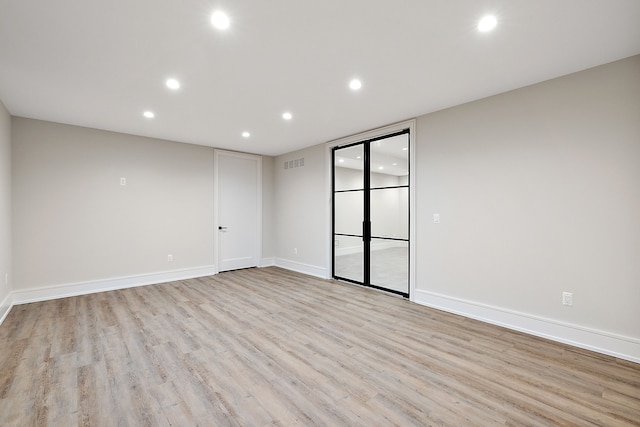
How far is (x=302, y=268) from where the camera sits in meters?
6.05

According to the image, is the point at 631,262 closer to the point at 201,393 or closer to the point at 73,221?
the point at 201,393

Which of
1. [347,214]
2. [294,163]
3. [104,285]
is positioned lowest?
[104,285]

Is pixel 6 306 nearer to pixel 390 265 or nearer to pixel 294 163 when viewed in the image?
pixel 294 163

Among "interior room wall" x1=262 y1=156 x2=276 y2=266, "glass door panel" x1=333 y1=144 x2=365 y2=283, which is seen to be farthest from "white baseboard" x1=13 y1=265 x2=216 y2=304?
"glass door panel" x1=333 y1=144 x2=365 y2=283

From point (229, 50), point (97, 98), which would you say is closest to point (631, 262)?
point (229, 50)

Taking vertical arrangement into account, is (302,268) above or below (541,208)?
below

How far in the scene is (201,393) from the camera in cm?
205

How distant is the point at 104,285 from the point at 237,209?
8.84 feet

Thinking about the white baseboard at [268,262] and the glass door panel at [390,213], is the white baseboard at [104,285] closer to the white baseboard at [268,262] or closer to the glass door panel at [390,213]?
the white baseboard at [268,262]

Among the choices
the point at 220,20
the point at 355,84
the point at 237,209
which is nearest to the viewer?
the point at 220,20

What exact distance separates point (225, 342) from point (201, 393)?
2.63 ft

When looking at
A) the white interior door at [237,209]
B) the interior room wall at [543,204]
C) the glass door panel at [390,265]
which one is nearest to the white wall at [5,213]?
the white interior door at [237,209]

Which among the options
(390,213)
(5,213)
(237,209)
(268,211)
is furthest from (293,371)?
(268,211)

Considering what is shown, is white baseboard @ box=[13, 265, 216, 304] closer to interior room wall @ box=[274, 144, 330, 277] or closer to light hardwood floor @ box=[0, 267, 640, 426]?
light hardwood floor @ box=[0, 267, 640, 426]
